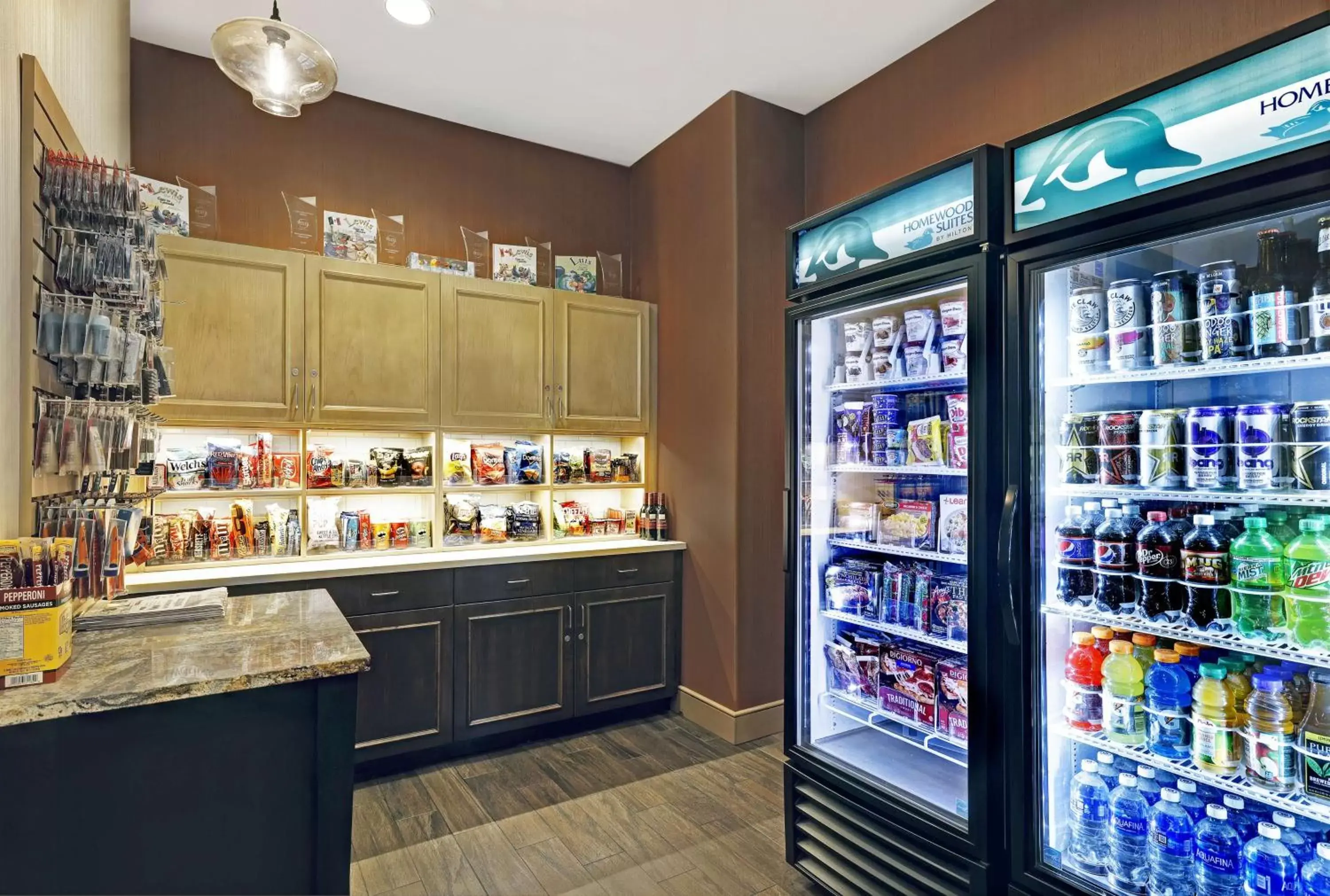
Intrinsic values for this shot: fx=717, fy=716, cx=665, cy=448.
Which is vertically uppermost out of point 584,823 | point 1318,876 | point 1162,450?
point 1162,450

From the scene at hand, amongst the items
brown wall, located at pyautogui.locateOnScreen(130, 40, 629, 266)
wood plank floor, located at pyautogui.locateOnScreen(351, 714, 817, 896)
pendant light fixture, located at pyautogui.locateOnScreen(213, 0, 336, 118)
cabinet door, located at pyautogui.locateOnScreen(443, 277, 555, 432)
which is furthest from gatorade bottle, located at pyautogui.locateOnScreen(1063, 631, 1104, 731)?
brown wall, located at pyautogui.locateOnScreen(130, 40, 629, 266)

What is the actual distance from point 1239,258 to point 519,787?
3068mm

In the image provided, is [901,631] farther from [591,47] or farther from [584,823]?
[591,47]

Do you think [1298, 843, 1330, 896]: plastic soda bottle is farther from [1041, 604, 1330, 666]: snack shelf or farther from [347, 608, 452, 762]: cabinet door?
[347, 608, 452, 762]: cabinet door

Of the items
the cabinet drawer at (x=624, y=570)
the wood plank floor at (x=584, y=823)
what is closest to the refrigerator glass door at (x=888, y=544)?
the wood plank floor at (x=584, y=823)

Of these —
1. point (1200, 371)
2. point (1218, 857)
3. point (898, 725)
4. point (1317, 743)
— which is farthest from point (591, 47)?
point (1218, 857)

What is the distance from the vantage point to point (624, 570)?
380 centimetres

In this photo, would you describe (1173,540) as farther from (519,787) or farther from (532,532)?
(532,532)

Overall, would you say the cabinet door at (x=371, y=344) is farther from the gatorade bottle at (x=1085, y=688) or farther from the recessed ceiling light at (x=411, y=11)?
the gatorade bottle at (x=1085, y=688)

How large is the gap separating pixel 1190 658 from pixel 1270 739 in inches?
8.6

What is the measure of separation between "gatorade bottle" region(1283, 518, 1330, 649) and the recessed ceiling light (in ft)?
11.0

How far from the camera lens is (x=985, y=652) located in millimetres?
1837

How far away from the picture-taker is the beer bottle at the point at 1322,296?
4.79ft

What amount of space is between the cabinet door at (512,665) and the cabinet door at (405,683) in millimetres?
59
